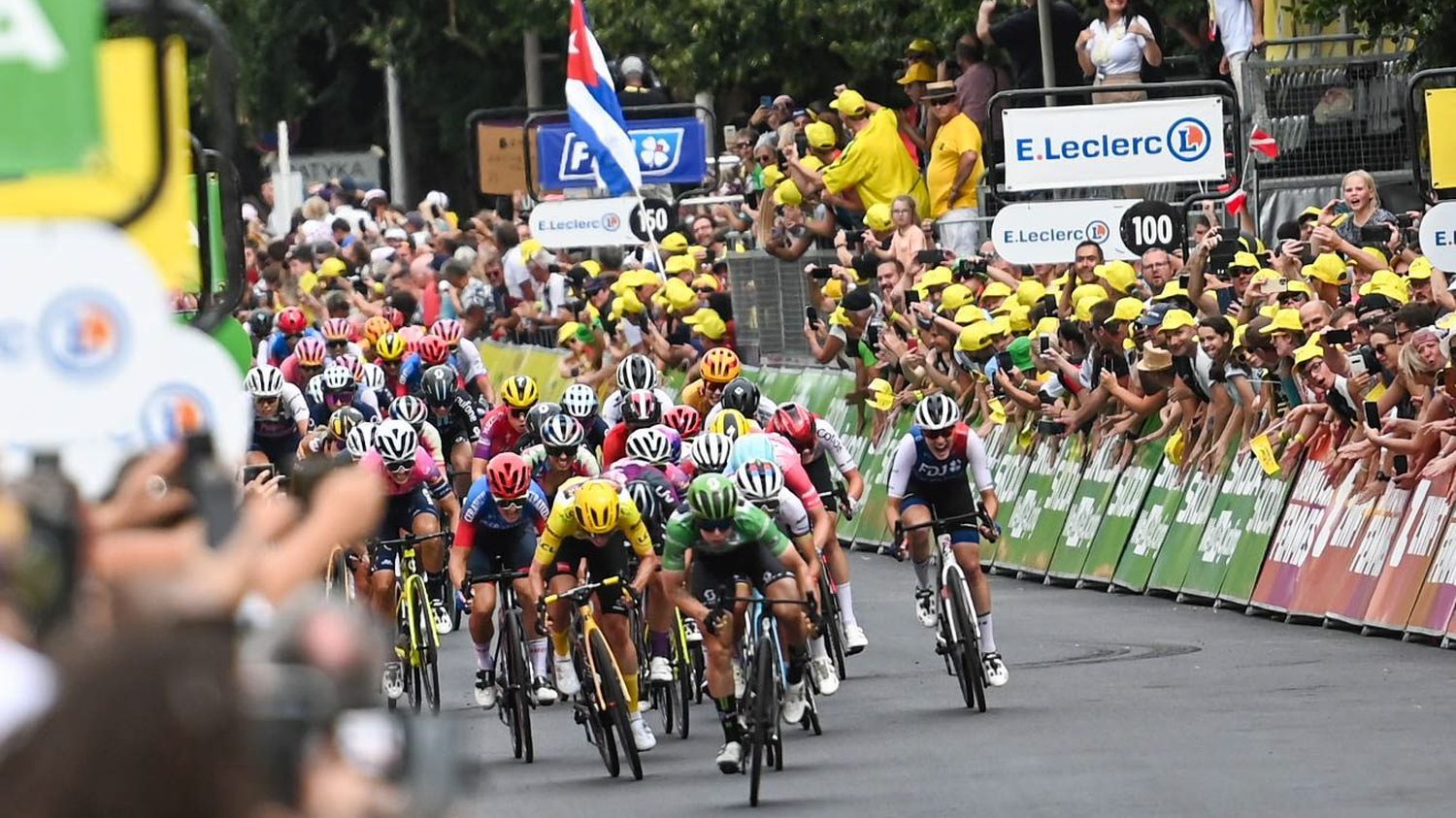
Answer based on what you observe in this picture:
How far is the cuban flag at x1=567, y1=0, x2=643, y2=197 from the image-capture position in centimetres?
2934

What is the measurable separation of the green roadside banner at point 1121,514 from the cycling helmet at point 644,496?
496cm

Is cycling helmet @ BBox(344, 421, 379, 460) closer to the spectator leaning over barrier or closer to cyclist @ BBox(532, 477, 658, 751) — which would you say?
cyclist @ BBox(532, 477, 658, 751)

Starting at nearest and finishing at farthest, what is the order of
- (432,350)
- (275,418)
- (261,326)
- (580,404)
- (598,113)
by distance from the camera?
(580,404)
(275,418)
(432,350)
(598,113)
(261,326)

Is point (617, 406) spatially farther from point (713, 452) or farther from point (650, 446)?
point (713, 452)

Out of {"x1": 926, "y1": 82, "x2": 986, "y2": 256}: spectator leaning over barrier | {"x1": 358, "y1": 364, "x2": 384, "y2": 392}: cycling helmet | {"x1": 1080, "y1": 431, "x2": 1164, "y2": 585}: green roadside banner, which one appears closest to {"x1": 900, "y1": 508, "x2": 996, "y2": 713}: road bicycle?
{"x1": 1080, "y1": 431, "x2": 1164, "y2": 585}: green roadside banner

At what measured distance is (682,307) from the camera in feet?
93.4

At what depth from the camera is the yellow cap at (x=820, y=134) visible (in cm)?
2573

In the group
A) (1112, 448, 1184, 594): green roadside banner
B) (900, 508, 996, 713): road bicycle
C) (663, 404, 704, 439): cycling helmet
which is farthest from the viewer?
(1112, 448, 1184, 594): green roadside banner

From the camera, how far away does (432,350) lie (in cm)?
2577

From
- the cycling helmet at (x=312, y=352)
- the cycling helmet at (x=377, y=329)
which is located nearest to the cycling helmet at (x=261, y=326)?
the cycling helmet at (x=377, y=329)

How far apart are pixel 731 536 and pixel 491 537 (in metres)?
2.58

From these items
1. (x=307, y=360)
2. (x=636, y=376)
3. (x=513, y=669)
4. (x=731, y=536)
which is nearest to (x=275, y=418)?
(x=636, y=376)

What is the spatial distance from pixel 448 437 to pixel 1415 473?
8.87 m

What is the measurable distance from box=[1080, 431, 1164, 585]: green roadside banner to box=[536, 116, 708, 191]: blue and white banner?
10080 millimetres
